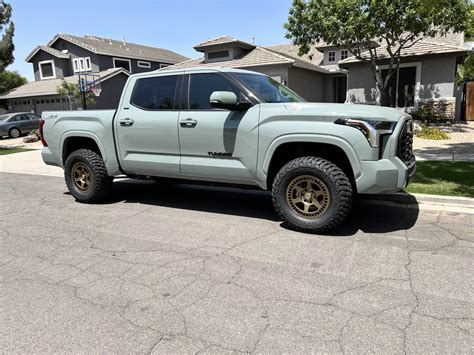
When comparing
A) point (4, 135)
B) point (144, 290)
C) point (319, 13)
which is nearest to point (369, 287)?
point (144, 290)

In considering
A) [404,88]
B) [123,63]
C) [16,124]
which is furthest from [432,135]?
[123,63]

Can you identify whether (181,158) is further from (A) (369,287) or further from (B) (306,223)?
(A) (369,287)

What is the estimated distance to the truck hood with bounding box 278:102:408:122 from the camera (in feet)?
14.1

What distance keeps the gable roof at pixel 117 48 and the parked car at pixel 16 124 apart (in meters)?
9.23

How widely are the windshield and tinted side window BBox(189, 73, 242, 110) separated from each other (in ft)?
0.73

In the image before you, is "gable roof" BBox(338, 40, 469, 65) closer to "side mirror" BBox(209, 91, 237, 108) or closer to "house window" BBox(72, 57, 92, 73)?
"side mirror" BBox(209, 91, 237, 108)

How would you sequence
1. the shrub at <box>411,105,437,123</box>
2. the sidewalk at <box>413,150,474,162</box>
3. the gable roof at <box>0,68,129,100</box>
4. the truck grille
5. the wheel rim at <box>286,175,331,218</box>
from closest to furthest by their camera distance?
1. the truck grille
2. the wheel rim at <box>286,175,331,218</box>
3. the sidewalk at <box>413,150,474,162</box>
4. the shrub at <box>411,105,437,123</box>
5. the gable roof at <box>0,68,129,100</box>

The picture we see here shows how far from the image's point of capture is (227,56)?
24.0 meters

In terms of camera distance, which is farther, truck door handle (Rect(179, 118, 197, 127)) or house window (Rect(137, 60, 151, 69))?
house window (Rect(137, 60, 151, 69))

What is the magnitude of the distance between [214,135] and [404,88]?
649 inches

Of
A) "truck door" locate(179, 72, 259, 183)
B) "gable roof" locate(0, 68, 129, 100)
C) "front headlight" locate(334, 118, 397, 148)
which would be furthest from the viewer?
"gable roof" locate(0, 68, 129, 100)

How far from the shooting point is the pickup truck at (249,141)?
14.3ft

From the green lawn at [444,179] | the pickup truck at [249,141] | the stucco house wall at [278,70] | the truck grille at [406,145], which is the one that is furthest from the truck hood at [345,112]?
the stucco house wall at [278,70]

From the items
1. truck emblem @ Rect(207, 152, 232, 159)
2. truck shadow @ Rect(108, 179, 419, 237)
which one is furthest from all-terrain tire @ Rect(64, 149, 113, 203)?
truck emblem @ Rect(207, 152, 232, 159)
